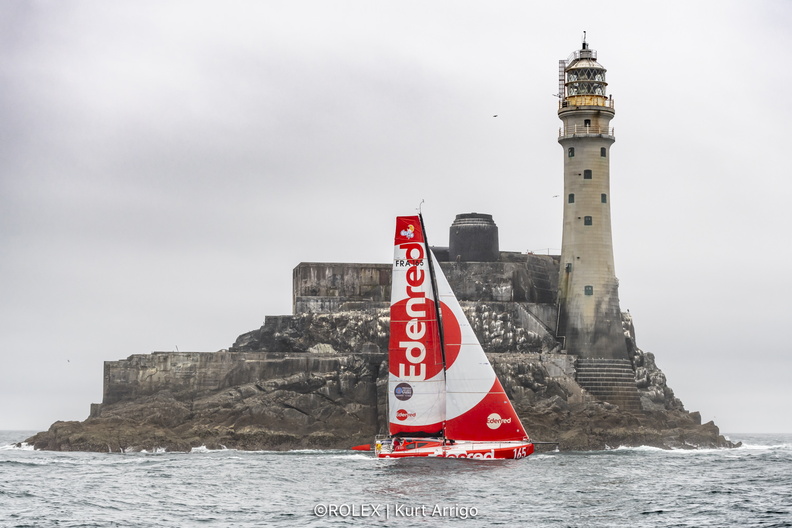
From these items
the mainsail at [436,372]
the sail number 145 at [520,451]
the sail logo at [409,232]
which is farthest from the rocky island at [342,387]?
the sail logo at [409,232]

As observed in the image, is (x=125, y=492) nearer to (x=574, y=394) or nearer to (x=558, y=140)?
(x=574, y=394)

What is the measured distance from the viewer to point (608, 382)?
61875mm

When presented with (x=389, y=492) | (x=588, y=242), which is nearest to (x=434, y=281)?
(x=389, y=492)

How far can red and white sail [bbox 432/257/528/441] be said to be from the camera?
44406mm

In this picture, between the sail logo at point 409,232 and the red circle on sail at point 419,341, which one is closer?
the red circle on sail at point 419,341

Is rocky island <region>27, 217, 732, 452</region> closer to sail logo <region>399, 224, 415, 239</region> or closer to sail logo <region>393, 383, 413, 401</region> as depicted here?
sail logo <region>393, 383, 413, 401</region>

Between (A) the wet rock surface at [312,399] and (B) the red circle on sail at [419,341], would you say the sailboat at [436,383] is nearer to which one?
(B) the red circle on sail at [419,341]

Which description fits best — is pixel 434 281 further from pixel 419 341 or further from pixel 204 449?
pixel 204 449

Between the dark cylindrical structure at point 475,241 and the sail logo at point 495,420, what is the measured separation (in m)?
22.8

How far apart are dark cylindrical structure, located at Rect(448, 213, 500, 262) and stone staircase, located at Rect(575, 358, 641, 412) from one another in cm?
820

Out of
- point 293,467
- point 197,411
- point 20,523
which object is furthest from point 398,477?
point 197,411

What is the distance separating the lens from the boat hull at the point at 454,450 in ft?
145

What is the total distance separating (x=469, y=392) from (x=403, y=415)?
92.2 inches

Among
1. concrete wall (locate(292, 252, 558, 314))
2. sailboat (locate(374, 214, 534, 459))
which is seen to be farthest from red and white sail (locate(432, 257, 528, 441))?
concrete wall (locate(292, 252, 558, 314))
